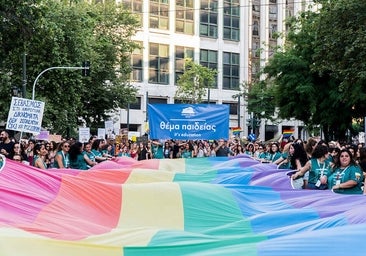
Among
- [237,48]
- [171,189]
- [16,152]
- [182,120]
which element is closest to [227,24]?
[237,48]

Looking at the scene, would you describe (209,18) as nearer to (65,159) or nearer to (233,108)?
(233,108)

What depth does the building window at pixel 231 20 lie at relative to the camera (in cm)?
6788

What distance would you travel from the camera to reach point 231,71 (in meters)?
68.6

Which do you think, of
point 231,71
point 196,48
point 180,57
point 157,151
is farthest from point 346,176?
point 231,71

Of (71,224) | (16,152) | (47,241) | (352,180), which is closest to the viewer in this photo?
(47,241)

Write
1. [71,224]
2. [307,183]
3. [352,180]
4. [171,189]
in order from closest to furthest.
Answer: [71,224]
[171,189]
[352,180]
[307,183]

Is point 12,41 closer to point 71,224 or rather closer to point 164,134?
point 164,134

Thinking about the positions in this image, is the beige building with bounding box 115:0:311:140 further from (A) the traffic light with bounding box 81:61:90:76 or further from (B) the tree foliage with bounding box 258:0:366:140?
(B) the tree foliage with bounding box 258:0:366:140

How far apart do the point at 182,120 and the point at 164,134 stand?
0.77 meters

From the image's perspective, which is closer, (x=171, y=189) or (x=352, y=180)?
(x=171, y=189)

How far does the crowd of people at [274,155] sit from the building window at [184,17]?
39.5m

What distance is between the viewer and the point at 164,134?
21203 millimetres

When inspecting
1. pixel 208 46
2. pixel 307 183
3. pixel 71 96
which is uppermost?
pixel 208 46

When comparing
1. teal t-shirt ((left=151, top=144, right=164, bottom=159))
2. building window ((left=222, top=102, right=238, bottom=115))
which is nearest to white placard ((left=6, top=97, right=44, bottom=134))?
teal t-shirt ((left=151, top=144, right=164, bottom=159))
